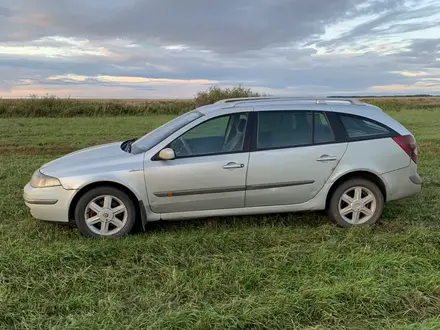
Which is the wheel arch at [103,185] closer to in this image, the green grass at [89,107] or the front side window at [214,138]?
the front side window at [214,138]

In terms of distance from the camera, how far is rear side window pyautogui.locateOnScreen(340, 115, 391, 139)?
5609mm

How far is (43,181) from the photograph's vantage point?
5184mm

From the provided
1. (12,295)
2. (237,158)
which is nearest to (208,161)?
(237,158)

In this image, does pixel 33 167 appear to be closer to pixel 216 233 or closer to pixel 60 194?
Result: pixel 60 194

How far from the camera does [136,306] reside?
3.46 meters

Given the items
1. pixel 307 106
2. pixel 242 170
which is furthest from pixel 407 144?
pixel 242 170

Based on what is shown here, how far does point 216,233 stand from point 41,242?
1.90 metres

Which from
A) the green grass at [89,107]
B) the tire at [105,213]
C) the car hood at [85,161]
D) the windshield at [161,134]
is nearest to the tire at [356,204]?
the windshield at [161,134]

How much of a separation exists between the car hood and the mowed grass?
0.73 m

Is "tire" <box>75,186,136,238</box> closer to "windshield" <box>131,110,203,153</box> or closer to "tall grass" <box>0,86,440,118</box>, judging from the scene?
"windshield" <box>131,110,203,153</box>

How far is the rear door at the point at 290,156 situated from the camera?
535cm

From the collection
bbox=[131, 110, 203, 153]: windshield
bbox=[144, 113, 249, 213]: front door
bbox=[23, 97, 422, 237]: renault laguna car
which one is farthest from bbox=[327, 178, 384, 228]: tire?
bbox=[131, 110, 203, 153]: windshield

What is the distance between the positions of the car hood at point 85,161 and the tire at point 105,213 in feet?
0.95

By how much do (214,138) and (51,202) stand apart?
2.01 metres
